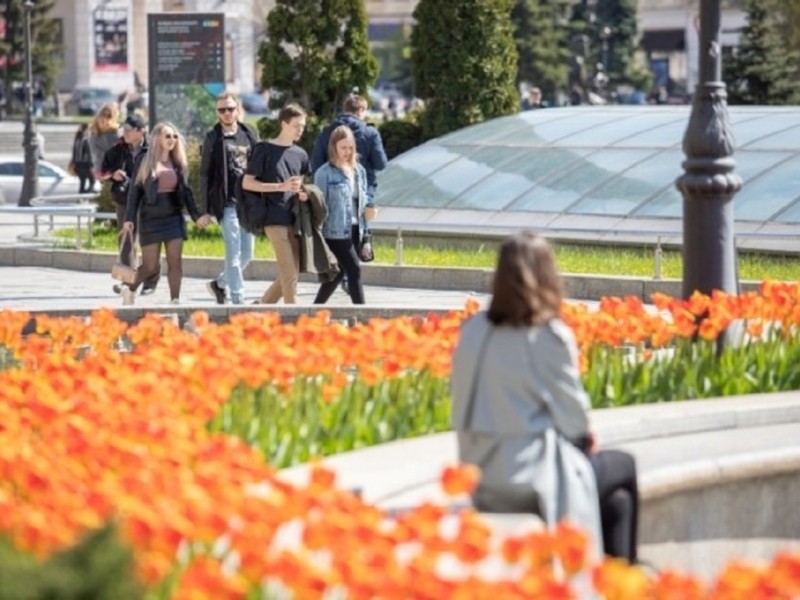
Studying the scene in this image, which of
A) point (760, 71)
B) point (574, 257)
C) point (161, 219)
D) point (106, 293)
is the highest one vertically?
point (760, 71)

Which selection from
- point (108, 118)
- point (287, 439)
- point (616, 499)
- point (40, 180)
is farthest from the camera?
point (40, 180)

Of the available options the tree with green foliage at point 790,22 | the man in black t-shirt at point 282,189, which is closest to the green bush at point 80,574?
the man in black t-shirt at point 282,189

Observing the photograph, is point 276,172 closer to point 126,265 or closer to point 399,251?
point 126,265

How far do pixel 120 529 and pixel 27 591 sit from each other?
431mm

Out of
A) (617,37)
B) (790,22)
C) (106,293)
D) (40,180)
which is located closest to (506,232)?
(106,293)

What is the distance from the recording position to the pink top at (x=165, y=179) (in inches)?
685

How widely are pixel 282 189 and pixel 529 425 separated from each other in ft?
31.0

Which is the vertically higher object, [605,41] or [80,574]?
[605,41]

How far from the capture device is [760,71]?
53.1 metres

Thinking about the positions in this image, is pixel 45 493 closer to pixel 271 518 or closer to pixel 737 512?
pixel 271 518

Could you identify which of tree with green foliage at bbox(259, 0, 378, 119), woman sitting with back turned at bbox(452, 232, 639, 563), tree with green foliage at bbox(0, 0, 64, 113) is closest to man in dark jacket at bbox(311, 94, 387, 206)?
woman sitting with back turned at bbox(452, 232, 639, 563)

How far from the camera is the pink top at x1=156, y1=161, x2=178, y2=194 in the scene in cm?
1739

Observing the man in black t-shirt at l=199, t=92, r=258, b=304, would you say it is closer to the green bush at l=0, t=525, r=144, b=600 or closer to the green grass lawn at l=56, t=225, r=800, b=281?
the green grass lawn at l=56, t=225, r=800, b=281

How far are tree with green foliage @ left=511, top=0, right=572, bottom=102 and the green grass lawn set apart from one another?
5460 centimetres
